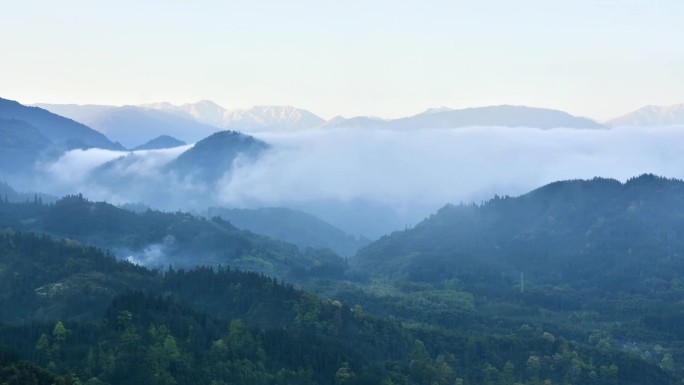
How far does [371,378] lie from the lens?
622 feet

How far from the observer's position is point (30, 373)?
5113 inches

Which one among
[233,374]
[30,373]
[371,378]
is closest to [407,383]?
[371,378]

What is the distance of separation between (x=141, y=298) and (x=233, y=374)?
28.3 meters

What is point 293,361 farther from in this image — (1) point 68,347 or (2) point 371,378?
(1) point 68,347

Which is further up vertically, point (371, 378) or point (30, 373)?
point (30, 373)

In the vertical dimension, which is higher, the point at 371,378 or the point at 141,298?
the point at 141,298

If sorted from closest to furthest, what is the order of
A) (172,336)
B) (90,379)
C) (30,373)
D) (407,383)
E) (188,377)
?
(30,373) < (90,379) < (188,377) < (172,336) < (407,383)

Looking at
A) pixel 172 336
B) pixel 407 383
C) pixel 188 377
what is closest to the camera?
pixel 188 377

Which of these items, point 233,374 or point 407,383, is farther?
point 407,383

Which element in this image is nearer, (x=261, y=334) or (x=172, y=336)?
(x=172, y=336)

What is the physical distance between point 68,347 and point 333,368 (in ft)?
162

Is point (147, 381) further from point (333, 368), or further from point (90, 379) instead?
point (333, 368)

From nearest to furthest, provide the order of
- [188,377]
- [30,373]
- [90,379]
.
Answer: [30,373] < [90,379] < [188,377]

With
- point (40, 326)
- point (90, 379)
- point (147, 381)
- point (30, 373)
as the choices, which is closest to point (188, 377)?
point (147, 381)
